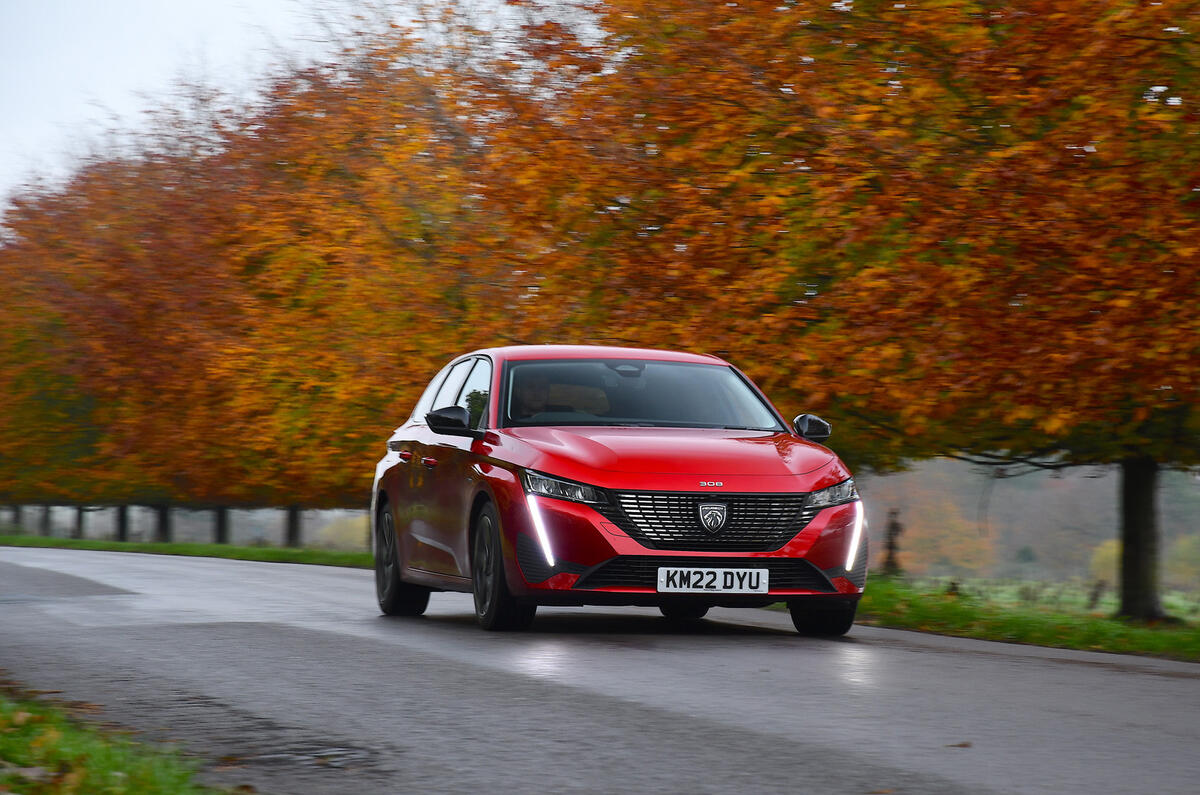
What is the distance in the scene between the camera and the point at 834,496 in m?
11.4

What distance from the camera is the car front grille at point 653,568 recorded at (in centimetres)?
1085

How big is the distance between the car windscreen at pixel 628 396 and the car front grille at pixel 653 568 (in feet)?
4.52

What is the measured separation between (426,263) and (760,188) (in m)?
10.1

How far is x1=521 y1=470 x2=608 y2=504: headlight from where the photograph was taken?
10898 millimetres

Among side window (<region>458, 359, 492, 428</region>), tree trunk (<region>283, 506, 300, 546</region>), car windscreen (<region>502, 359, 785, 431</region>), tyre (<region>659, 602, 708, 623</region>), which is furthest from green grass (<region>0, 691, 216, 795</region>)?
tree trunk (<region>283, 506, 300, 546</region>)

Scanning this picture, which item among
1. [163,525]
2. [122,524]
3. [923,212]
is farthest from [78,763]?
[122,524]

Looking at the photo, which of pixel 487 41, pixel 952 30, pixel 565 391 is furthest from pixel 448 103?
pixel 565 391

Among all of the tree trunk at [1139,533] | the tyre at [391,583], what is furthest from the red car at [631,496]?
the tree trunk at [1139,533]

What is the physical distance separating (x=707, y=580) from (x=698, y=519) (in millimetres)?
364

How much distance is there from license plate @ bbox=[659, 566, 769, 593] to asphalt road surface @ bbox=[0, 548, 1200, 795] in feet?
1.13

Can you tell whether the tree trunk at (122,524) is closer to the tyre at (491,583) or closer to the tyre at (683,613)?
the tyre at (683,613)

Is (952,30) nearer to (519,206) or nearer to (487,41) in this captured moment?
(519,206)

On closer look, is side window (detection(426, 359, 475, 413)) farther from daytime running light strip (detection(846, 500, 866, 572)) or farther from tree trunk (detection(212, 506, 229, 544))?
tree trunk (detection(212, 506, 229, 544))

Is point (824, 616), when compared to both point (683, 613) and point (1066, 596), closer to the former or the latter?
point (683, 613)
